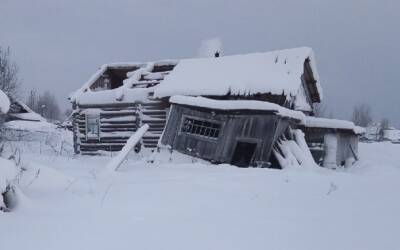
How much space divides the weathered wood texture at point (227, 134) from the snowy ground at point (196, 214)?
6.69m

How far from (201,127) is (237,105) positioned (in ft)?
5.92

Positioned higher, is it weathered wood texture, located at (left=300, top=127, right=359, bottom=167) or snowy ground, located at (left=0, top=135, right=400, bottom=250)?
snowy ground, located at (left=0, top=135, right=400, bottom=250)

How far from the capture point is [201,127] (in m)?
15.1

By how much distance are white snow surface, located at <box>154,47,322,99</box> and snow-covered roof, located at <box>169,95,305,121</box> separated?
1602 mm

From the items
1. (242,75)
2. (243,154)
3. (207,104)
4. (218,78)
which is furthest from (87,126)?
(243,154)

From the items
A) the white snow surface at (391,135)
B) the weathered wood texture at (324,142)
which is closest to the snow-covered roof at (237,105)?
the weathered wood texture at (324,142)

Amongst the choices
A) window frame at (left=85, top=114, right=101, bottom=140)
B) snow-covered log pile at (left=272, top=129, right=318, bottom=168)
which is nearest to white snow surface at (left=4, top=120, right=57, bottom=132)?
window frame at (left=85, top=114, right=101, bottom=140)

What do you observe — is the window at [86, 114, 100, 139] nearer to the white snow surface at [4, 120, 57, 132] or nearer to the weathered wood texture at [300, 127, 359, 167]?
the weathered wood texture at [300, 127, 359, 167]

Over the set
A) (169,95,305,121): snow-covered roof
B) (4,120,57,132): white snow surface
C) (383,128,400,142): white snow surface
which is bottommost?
(383,128,400,142): white snow surface

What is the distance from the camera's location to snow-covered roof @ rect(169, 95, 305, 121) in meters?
13.6

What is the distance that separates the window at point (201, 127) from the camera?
14906 millimetres

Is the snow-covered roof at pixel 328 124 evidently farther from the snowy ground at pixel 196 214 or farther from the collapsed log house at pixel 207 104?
the snowy ground at pixel 196 214

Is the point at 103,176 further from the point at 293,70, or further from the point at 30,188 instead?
the point at 293,70

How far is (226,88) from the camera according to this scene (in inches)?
637
